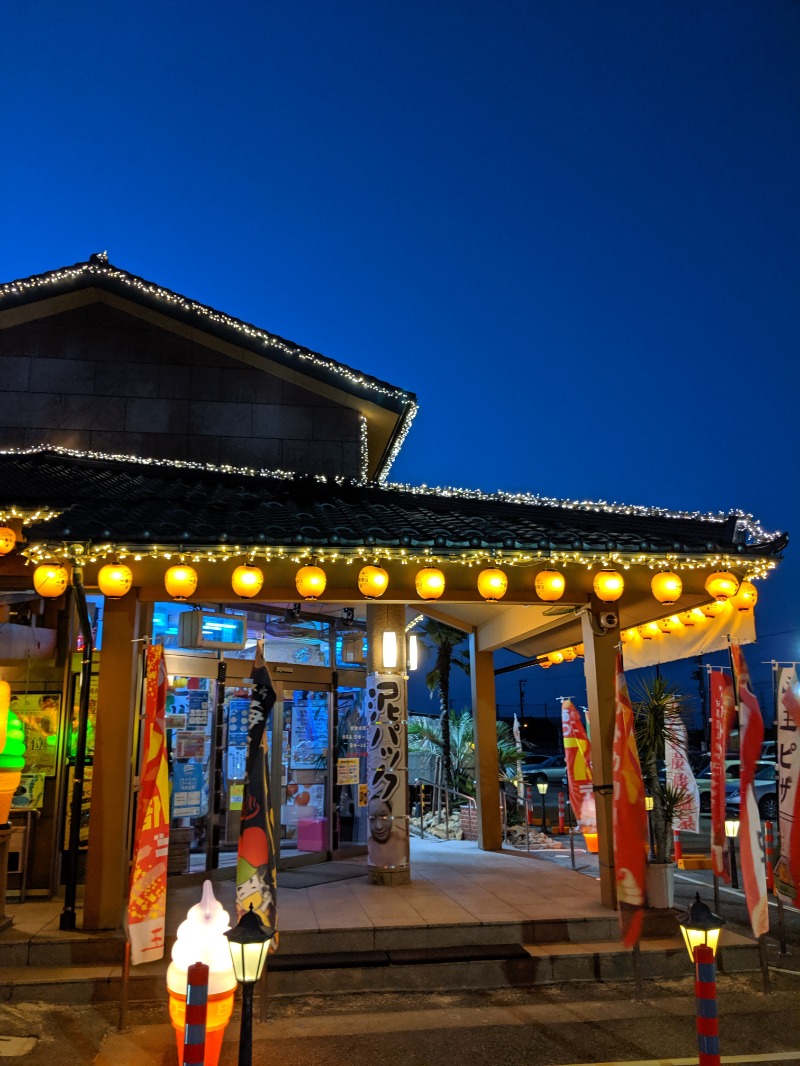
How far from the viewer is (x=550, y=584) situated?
930 cm

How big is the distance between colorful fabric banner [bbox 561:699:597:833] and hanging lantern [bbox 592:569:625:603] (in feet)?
18.1

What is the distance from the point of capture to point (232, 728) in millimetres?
11953

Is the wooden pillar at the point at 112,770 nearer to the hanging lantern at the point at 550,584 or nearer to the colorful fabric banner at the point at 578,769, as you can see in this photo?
the hanging lantern at the point at 550,584

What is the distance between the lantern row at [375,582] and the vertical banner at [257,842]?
2.21 m

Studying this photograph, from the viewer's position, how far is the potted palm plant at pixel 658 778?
874 centimetres

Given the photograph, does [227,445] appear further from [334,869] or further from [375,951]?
[375,951]

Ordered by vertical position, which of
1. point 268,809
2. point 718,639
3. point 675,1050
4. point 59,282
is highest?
point 59,282

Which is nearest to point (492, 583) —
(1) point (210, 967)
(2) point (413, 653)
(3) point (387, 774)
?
(3) point (387, 774)

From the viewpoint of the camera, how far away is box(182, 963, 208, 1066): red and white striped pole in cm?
427

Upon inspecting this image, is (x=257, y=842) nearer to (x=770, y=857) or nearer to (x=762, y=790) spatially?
(x=770, y=857)

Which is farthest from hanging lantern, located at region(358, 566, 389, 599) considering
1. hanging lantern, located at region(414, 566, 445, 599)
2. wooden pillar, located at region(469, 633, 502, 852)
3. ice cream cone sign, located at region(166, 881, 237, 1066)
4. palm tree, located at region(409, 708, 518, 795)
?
palm tree, located at region(409, 708, 518, 795)

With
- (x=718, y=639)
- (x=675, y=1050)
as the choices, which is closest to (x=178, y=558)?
(x=675, y=1050)

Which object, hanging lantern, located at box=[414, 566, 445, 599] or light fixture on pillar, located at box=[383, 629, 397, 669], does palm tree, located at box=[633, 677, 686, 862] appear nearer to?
hanging lantern, located at box=[414, 566, 445, 599]

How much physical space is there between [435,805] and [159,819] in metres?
13.1
